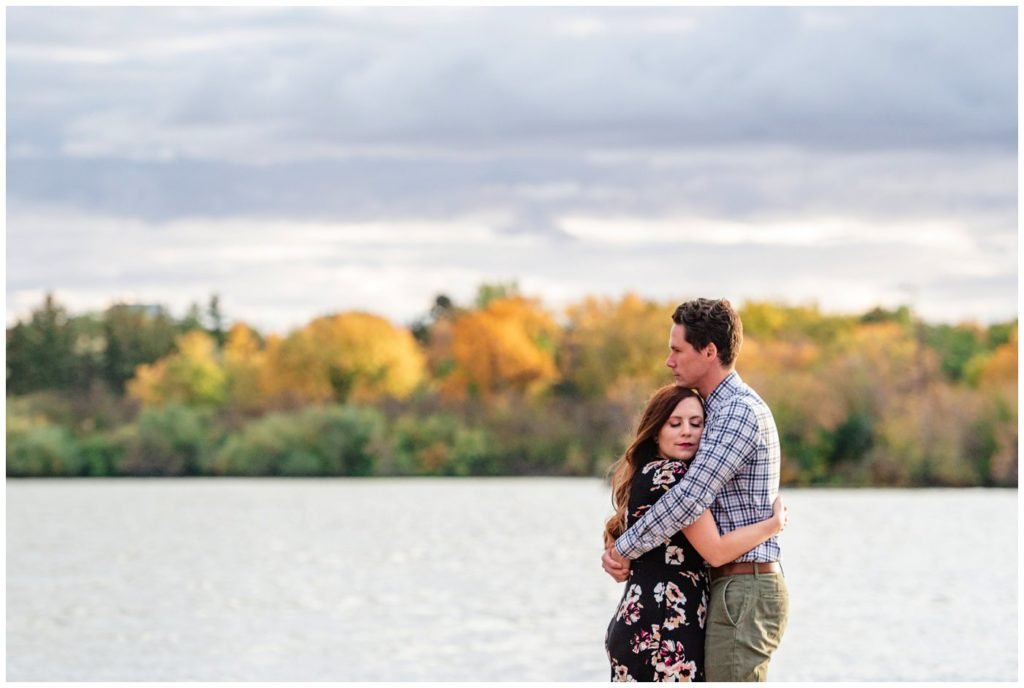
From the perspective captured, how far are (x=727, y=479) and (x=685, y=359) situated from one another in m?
0.34

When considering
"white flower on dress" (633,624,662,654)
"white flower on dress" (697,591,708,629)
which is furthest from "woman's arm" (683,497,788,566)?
"white flower on dress" (633,624,662,654)

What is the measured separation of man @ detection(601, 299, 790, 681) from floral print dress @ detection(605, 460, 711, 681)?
0.04m

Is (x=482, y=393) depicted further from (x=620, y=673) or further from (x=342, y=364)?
(x=620, y=673)

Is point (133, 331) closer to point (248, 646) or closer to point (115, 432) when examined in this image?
point (115, 432)

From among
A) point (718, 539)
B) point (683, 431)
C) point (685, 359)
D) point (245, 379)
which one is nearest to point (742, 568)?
point (718, 539)

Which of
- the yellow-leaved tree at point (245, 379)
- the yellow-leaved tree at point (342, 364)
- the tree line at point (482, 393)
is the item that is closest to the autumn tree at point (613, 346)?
the tree line at point (482, 393)

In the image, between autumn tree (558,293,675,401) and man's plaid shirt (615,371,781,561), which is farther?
autumn tree (558,293,675,401)

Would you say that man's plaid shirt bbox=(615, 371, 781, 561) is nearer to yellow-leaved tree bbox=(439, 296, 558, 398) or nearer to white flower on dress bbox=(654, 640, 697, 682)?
white flower on dress bbox=(654, 640, 697, 682)

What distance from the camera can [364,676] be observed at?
14445 millimetres

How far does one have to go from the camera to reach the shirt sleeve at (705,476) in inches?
190

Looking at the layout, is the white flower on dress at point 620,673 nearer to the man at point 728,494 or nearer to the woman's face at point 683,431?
the man at point 728,494

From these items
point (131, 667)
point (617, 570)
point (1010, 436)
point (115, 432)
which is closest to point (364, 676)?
point (131, 667)

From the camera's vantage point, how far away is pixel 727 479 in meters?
4.86

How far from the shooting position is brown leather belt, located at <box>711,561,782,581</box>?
4.95 metres
